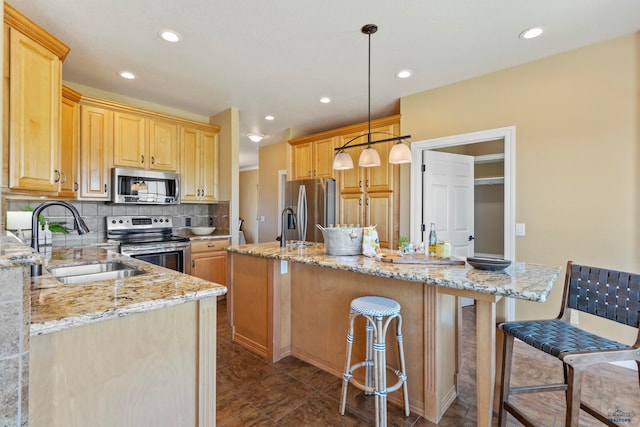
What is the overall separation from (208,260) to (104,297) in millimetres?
2819

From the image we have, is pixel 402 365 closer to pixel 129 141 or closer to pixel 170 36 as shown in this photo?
pixel 170 36

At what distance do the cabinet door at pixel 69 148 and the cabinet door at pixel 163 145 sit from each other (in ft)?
2.44

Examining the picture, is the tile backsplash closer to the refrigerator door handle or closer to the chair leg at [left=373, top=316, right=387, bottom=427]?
the refrigerator door handle

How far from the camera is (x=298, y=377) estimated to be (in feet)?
7.36

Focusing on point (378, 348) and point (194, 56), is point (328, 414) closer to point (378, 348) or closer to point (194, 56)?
point (378, 348)

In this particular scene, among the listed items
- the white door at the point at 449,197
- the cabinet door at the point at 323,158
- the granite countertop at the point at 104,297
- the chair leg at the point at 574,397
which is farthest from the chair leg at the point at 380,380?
the cabinet door at the point at 323,158

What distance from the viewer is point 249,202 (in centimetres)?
936

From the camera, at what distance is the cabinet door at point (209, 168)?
421 centimetres

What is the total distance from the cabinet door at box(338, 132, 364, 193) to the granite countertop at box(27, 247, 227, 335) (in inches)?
120

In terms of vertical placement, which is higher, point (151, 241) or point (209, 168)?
point (209, 168)

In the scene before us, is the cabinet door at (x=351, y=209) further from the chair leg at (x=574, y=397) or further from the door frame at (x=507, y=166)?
the chair leg at (x=574, y=397)

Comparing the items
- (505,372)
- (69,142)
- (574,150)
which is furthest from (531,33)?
(69,142)

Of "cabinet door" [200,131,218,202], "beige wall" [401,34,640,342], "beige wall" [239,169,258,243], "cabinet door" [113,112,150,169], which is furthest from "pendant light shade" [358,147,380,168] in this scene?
"beige wall" [239,169,258,243]

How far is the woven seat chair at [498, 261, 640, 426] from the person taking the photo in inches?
49.9
